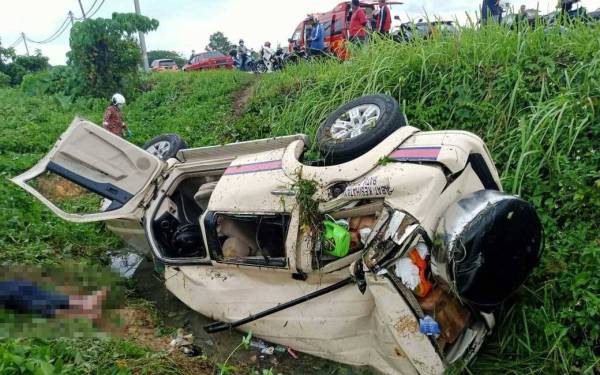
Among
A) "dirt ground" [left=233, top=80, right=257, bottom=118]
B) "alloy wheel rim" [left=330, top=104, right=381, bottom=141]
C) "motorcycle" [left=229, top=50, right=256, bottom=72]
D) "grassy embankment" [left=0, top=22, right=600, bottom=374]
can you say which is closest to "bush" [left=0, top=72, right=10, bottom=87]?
"motorcycle" [left=229, top=50, right=256, bottom=72]

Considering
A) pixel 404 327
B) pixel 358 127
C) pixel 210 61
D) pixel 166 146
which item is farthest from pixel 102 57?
pixel 404 327

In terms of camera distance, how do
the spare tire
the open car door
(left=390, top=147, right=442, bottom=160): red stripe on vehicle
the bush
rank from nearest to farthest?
the spare tire
(left=390, top=147, right=442, bottom=160): red stripe on vehicle
the open car door
the bush

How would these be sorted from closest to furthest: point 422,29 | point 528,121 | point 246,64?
1. point 528,121
2. point 422,29
3. point 246,64

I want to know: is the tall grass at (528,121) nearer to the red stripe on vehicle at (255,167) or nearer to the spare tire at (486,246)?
the spare tire at (486,246)

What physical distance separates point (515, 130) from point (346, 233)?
6.94ft

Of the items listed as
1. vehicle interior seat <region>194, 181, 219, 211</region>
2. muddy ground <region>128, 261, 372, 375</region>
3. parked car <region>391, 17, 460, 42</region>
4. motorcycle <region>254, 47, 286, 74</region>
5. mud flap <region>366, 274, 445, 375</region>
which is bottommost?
muddy ground <region>128, 261, 372, 375</region>

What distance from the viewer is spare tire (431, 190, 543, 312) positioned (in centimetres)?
247

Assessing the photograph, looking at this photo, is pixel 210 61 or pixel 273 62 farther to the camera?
pixel 210 61

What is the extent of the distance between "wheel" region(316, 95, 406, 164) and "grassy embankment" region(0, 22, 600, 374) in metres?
1.16

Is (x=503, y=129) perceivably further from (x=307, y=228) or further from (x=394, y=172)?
(x=307, y=228)

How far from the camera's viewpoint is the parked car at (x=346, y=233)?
2.62 metres

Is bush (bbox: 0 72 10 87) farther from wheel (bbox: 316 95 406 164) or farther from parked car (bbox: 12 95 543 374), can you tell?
wheel (bbox: 316 95 406 164)

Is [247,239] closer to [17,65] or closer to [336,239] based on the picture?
[336,239]

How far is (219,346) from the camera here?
3.64 m
